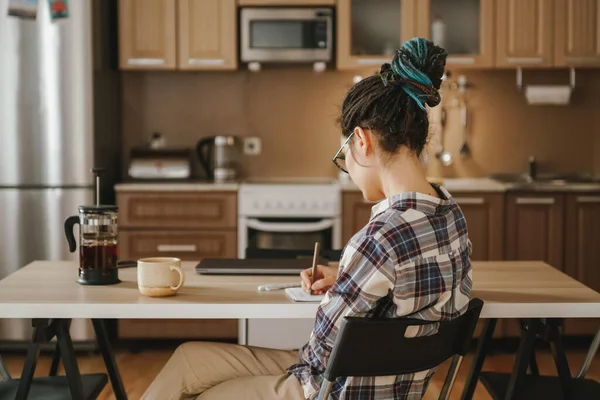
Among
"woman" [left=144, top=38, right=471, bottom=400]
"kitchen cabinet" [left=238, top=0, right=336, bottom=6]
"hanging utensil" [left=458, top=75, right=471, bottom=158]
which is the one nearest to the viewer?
"woman" [left=144, top=38, right=471, bottom=400]

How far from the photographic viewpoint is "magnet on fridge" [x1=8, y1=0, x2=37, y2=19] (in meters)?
4.02

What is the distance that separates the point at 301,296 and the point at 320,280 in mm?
69

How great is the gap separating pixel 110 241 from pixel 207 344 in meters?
0.37

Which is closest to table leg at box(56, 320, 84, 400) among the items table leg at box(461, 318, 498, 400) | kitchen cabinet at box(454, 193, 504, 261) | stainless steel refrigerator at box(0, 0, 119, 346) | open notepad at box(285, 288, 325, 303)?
open notepad at box(285, 288, 325, 303)

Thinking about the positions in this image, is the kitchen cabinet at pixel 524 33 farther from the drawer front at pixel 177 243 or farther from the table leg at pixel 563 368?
the table leg at pixel 563 368

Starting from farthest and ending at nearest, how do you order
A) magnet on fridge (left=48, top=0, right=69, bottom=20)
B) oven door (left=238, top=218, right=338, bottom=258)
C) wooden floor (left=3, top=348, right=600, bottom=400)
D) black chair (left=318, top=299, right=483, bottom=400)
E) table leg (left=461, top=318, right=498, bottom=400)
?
oven door (left=238, top=218, right=338, bottom=258) < magnet on fridge (left=48, top=0, right=69, bottom=20) < wooden floor (left=3, top=348, right=600, bottom=400) < table leg (left=461, top=318, right=498, bottom=400) < black chair (left=318, top=299, right=483, bottom=400)

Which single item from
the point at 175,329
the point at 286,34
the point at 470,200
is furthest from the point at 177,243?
the point at 470,200

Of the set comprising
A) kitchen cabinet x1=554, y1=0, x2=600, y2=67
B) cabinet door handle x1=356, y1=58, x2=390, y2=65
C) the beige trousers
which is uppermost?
kitchen cabinet x1=554, y1=0, x2=600, y2=67

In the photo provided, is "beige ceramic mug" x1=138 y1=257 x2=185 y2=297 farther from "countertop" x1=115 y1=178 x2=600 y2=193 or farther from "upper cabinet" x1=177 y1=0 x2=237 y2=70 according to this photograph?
"upper cabinet" x1=177 y1=0 x2=237 y2=70

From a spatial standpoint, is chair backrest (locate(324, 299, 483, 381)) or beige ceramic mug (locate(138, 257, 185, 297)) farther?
beige ceramic mug (locate(138, 257, 185, 297))

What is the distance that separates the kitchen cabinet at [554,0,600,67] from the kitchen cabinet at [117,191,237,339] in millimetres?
1826

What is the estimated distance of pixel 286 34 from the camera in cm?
436

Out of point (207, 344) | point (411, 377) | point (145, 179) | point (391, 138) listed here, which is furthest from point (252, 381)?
point (145, 179)

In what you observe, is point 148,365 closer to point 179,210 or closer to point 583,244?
point 179,210
